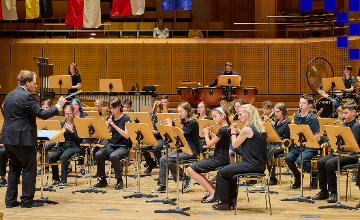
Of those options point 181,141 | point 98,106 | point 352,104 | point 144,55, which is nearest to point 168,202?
point 181,141

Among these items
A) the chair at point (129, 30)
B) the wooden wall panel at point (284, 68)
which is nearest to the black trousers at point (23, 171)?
the chair at point (129, 30)

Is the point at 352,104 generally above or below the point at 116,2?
below

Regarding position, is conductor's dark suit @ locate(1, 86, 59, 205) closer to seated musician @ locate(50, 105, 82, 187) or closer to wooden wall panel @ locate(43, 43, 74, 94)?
seated musician @ locate(50, 105, 82, 187)

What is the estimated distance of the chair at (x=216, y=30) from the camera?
1553 centimetres

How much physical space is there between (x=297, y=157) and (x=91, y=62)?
9989 mm

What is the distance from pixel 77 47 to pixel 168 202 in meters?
10.5

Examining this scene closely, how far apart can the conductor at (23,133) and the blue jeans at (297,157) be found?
11.9 feet

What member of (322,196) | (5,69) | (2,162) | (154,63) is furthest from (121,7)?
(322,196)

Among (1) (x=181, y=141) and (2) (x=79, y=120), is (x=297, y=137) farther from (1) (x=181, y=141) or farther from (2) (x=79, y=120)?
(2) (x=79, y=120)

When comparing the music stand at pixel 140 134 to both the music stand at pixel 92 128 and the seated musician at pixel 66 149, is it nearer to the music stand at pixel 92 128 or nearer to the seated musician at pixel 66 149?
the music stand at pixel 92 128

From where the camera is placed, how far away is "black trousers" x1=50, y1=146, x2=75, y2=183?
743 centimetres

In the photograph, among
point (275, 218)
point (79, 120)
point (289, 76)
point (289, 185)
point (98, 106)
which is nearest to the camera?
point (275, 218)

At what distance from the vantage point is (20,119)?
5645 millimetres

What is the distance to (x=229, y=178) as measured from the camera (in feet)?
18.5
